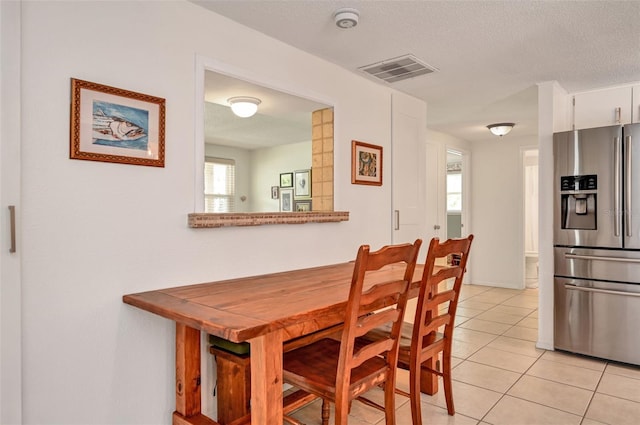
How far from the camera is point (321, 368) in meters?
1.73

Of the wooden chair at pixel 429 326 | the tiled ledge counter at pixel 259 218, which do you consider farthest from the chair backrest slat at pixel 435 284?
the tiled ledge counter at pixel 259 218

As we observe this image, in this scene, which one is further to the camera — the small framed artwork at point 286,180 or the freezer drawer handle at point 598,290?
the small framed artwork at point 286,180

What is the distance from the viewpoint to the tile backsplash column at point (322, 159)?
2.89 m

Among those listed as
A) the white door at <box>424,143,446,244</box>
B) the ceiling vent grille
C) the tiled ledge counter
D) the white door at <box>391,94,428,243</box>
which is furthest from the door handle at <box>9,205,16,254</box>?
the white door at <box>424,143,446,244</box>

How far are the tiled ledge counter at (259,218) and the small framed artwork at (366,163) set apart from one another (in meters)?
0.35

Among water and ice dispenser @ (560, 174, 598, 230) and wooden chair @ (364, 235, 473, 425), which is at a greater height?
water and ice dispenser @ (560, 174, 598, 230)

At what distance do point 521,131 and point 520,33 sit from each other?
332 centimetres

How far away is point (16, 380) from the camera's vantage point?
1.48 metres

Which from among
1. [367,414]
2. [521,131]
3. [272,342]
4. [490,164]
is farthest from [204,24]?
[490,164]

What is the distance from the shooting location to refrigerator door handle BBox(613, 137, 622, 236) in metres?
2.98

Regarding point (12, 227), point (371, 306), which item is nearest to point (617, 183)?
point (371, 306)

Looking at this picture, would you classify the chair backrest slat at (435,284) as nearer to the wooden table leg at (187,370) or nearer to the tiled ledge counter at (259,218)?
the tiled ledge counter at (259,218)

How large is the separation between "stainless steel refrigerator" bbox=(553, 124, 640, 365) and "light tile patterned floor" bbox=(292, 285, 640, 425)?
0.24 meters

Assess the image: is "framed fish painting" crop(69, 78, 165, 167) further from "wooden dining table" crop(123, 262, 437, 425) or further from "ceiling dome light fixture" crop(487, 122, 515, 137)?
"ceiling dome light fixture" crop(487, 122, 515, 137)
